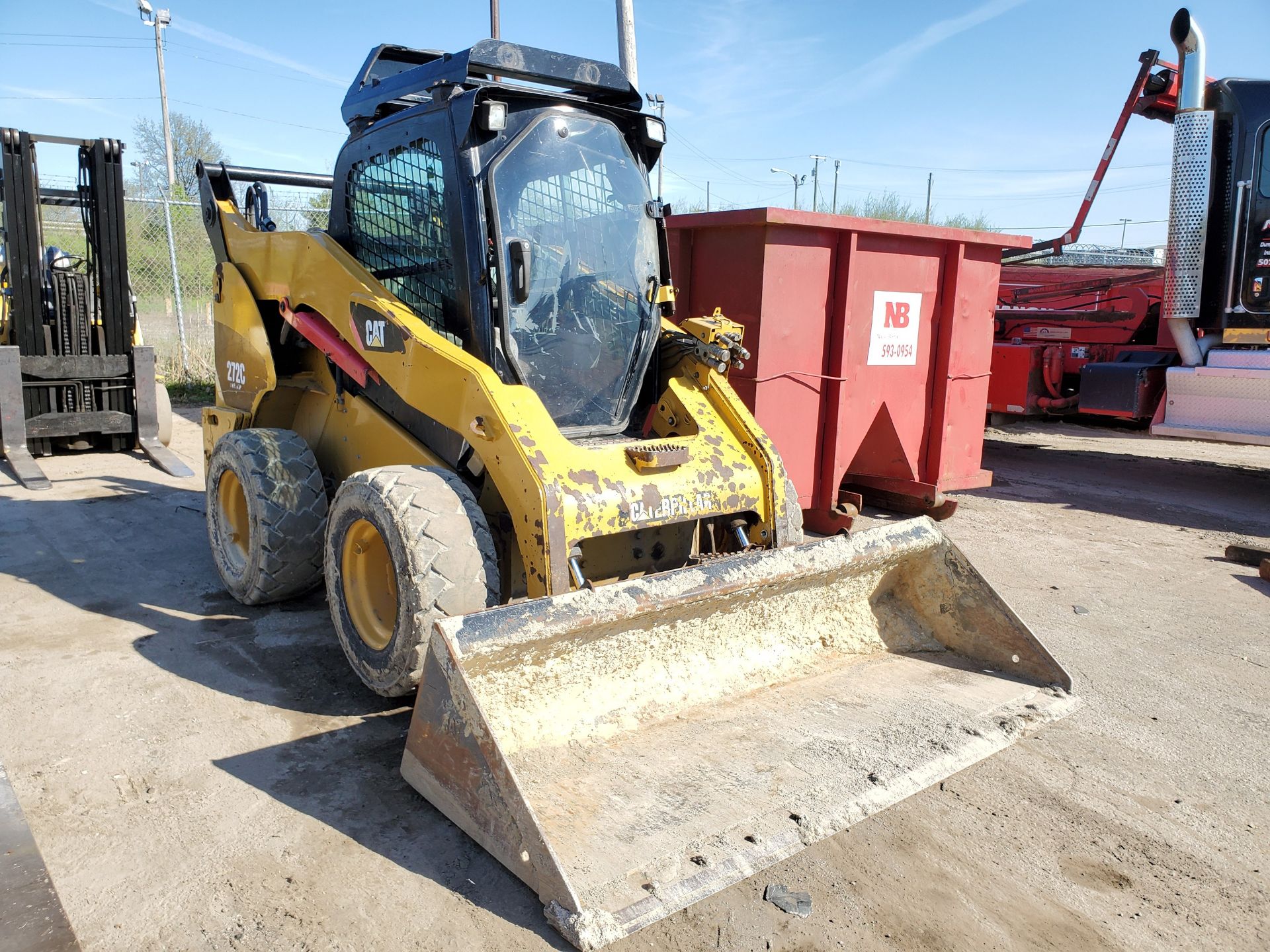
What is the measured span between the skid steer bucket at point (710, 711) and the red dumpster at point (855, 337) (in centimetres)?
223

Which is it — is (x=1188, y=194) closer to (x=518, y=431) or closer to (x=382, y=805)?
(x=518, y=431)

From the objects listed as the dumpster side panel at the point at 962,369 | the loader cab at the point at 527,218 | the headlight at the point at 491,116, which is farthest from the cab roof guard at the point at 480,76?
the dumpster side panel at the point at 962,369

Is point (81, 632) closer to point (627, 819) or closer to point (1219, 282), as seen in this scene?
point (627, 819)

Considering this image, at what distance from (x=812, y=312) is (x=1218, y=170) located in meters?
4.34

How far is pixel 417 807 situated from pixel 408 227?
2.56 meters

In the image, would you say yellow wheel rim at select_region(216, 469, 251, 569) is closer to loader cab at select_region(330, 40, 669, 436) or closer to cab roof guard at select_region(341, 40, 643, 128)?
loader cab at select_region(330, 40, 669, 436)

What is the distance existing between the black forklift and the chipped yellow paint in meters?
3.76

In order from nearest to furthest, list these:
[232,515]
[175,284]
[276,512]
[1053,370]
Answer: [276,512]
[232,515]
[1053,370]
[175,284]

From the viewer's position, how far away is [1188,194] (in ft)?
25.7

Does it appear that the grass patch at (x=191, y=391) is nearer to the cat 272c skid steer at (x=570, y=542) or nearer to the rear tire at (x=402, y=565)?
the cat 272c skid steer at (x=570, y=542)

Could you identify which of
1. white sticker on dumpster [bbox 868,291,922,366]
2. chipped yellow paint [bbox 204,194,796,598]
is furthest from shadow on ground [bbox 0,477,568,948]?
white sticker on dumpster [bbox 868,291,922,366]

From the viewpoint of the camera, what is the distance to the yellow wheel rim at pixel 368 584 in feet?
12.2

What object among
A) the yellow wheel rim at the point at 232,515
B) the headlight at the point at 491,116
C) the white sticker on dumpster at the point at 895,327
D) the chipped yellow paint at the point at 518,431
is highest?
the headlight at the point at 491,116

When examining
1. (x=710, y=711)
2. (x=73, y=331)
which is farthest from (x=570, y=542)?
(x=73, y=331)
